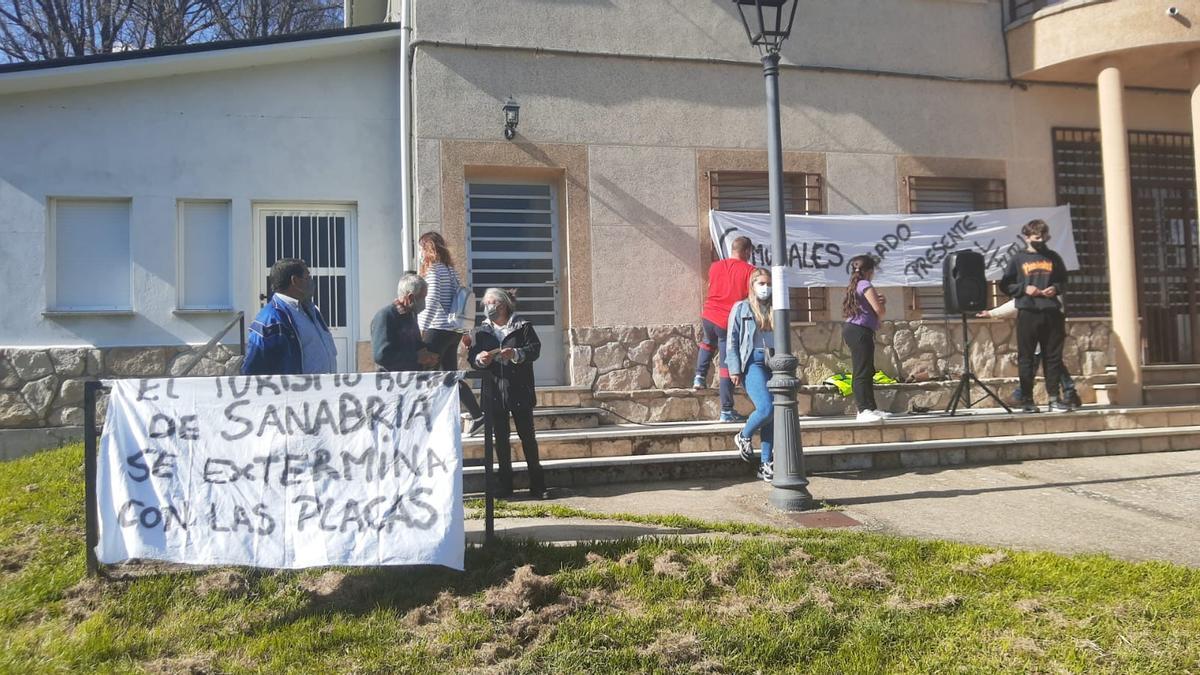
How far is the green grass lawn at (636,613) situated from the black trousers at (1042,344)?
15.1ft

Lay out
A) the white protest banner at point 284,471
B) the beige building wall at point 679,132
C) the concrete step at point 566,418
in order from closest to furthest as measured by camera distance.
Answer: the white protest banner at point 284,471
the concrete step at point 566,418
the beige building wall at point 679,132

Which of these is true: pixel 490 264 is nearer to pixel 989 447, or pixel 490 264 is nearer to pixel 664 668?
pixel 989 447

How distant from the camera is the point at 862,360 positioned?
8578 mm

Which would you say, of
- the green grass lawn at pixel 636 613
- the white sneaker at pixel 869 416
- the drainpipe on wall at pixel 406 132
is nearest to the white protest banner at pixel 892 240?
the white sneaker at pixel 869 416

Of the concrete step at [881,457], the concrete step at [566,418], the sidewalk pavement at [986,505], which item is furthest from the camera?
the concrete step at [566,418]

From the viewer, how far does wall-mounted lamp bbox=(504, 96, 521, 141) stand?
387 inches

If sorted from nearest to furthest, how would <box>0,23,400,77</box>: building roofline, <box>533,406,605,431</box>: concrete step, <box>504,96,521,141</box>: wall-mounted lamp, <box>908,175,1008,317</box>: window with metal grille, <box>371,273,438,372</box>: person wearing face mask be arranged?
1. <box>371,273,438,372</box>: person wearing face mask
2. <box>533,406,605,431</box>: concrete step
3. <box>0,23,400,77</box>: building roofline
4. <box>504,96,521,141</box>: wall-mounted lamp
5. <box>908,175,1008,317</box>: window with metal grille

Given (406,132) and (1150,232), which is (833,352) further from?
(406,132)

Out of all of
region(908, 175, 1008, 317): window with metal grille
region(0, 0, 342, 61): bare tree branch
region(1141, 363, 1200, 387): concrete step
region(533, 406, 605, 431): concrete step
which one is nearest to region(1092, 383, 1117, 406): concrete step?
region(1141, 363, 1200, 387): concrete step

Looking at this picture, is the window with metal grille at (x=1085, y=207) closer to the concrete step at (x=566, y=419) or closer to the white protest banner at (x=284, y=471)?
the concrete step at (x=566, y=419)

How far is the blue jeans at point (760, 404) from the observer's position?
23.3 feet

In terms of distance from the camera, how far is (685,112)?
34.8 ft

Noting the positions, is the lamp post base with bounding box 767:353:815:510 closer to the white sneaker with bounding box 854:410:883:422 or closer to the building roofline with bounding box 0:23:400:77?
the white sneaker with bounding box 854:410:883:422

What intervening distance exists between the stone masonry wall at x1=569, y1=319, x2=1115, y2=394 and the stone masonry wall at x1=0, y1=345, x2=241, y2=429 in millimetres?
4082
